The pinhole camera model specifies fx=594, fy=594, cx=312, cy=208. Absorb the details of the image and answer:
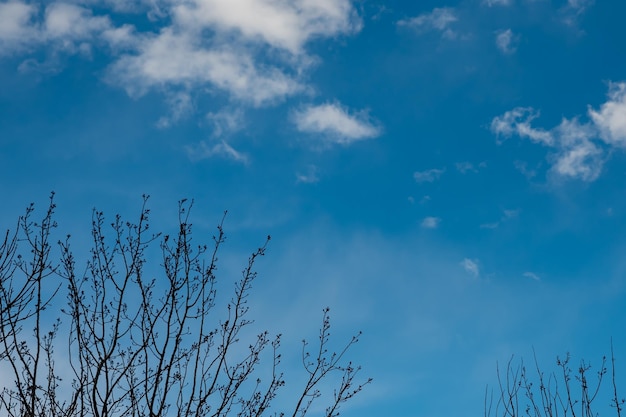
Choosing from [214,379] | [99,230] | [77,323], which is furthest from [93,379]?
[99,230]

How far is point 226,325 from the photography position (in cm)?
638

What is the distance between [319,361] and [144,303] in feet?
6.72

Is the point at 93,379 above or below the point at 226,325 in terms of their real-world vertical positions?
below

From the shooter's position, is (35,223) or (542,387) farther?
(542,387)

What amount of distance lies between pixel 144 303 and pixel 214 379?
1077mm

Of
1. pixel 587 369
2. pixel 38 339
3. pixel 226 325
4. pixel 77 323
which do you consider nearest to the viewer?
pixel 38 339

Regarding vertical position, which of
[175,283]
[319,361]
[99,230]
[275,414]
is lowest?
[275,414]

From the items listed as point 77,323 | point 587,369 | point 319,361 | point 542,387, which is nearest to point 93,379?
point 77,323

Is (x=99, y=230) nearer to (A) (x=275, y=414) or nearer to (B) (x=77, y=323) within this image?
(B) (x=77, y=323)

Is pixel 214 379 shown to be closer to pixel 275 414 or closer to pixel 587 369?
pixel 275 414

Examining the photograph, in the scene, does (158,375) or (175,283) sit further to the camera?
(175,283)

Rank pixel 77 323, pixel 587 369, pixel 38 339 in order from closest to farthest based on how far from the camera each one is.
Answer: pixel 38 339, pixel 77 323, pixel 587 369

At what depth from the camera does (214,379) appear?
6125 millimetres

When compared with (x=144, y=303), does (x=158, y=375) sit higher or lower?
lower
